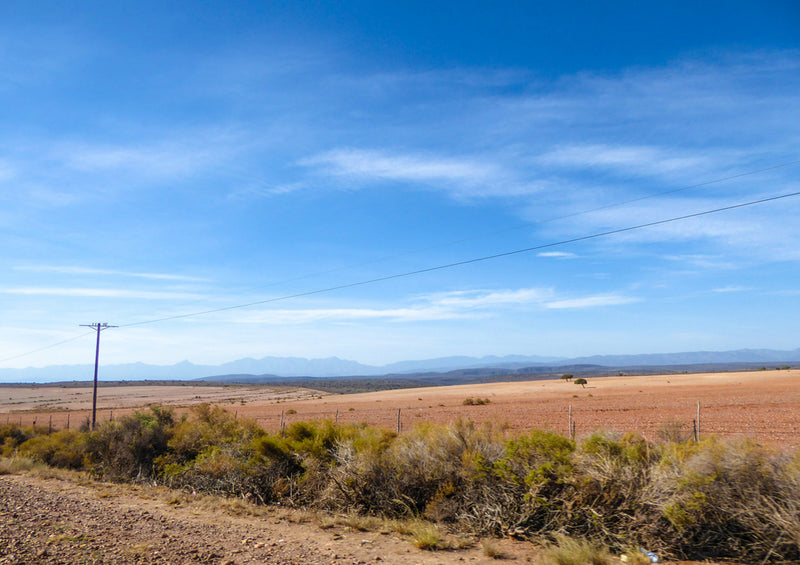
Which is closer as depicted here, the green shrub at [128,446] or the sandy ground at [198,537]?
the sandy ground at [198,537]

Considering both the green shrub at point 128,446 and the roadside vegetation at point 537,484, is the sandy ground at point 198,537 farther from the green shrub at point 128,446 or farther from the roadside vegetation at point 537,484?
the green shrub at point 128,446

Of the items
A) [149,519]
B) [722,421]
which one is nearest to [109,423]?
[149,519]

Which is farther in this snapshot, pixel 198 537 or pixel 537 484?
pixel 198 537

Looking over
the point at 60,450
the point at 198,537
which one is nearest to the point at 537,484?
the point at 198,537

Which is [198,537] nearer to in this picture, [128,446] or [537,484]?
[537,484]

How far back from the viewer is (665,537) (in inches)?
348

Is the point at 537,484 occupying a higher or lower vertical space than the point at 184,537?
higher

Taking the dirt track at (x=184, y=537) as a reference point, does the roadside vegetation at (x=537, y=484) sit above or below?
above

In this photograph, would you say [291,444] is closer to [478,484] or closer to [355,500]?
[355,500]

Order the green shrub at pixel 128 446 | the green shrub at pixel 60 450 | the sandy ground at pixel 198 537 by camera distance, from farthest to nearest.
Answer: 1. the green shrub at pixel 60 450
2. the green shrub at pixel 128 446
3. the sandy ground at pixel 198 537

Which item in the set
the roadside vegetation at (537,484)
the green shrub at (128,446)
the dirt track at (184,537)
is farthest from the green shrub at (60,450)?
the dirt track at (184,537)

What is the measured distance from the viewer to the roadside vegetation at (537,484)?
864cm

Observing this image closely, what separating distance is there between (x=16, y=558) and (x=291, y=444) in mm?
6665

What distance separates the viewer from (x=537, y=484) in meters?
10.2
